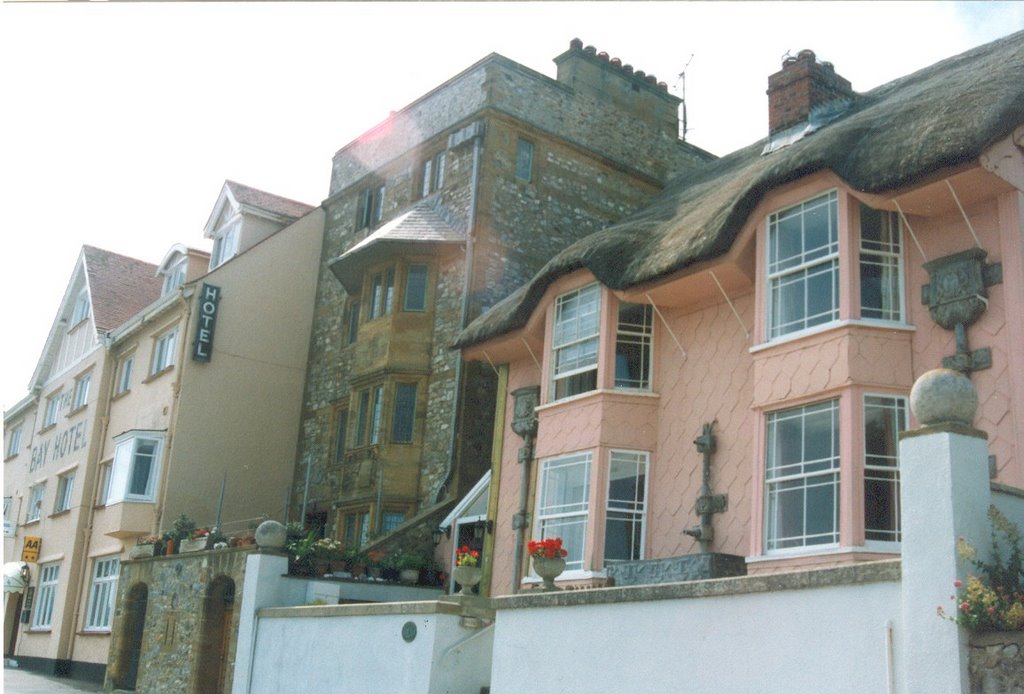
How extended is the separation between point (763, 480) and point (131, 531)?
1744cm

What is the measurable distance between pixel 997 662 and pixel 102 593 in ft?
82.2

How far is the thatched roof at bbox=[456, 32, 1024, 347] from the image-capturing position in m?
11.5

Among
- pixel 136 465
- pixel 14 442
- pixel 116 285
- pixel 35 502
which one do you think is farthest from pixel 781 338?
pixel 14 442

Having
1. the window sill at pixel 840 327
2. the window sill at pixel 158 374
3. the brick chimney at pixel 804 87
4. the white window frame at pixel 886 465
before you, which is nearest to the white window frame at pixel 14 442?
the window sill at pixel 158 374

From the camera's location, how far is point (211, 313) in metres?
26.6

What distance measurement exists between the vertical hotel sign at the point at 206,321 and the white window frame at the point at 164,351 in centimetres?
99

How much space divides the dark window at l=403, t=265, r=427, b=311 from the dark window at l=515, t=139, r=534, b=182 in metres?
2.94

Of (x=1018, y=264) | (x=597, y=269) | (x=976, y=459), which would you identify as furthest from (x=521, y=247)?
(x=976, y=459)

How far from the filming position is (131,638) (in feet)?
76.3

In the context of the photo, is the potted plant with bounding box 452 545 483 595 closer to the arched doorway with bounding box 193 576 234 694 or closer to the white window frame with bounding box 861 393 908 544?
the white window frame with bounding box 861 393 908 544

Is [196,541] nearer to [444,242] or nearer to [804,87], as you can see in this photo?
[444,242]

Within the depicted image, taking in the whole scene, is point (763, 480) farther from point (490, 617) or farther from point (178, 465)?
point (178, 465)

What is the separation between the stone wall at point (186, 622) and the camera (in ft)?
62.6

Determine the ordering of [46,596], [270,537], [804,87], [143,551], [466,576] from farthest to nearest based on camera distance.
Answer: [46,596], [143,551], [270,537], [804,87], [466,576]
